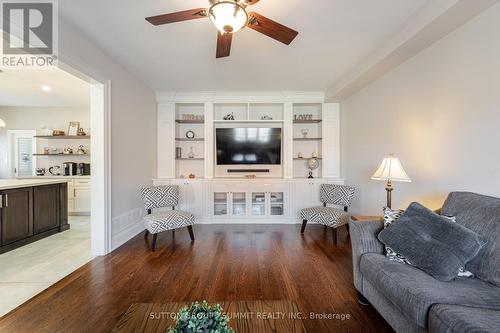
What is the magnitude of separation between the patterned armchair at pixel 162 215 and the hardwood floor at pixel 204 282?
271mm

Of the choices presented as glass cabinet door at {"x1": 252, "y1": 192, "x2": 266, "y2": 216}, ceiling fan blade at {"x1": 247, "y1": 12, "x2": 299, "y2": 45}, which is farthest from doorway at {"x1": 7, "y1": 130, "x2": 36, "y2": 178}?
ceiling fan blade at {"x1": 247, "y1": 12, "x2": 299, "y2": 45}

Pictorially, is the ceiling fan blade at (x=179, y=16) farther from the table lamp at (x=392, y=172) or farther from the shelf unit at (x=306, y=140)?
the shelf unit at (x=306, y=140)

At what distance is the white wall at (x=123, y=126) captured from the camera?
235cm

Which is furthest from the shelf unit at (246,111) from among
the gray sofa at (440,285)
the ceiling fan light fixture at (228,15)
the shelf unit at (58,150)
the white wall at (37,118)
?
the white wall at (37,118)

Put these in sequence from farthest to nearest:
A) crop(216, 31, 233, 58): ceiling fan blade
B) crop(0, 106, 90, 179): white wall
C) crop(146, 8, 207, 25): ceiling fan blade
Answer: crop(0, 106, 90, 179): white wall
crop(216, 31, 233, 58): ceiling fan blade
crop(146, 8, 207, 25): ceiling fan blade

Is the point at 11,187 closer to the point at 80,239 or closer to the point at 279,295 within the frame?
the point at 80,239

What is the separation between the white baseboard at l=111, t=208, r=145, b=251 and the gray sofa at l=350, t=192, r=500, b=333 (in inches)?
117

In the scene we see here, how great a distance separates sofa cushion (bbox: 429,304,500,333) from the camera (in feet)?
3.16

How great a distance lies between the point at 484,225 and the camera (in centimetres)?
147

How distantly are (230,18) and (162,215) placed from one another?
8.52 feet

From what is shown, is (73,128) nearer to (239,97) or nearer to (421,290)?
(239,97)

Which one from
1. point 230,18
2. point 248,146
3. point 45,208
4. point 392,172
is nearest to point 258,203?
point 248,146

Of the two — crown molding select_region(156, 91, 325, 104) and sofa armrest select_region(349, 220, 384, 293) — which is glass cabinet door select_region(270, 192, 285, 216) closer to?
crown molding select_region(156, 91, 325, 104)

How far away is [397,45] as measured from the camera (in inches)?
90.7
